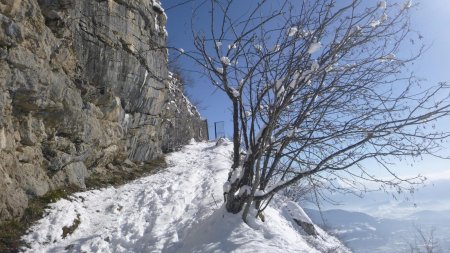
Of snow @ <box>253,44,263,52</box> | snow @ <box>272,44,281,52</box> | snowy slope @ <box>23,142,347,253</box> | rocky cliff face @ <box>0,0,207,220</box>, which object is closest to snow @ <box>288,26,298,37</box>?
snow @ <box>272,44,281,52</box>

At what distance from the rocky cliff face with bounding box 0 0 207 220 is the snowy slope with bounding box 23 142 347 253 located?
2.63ft

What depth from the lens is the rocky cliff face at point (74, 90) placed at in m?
7.80

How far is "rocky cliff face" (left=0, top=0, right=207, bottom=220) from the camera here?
780 centimetres

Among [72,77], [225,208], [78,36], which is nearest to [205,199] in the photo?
[225,208]

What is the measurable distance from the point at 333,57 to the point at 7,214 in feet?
20.7

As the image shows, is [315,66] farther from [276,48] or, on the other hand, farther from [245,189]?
[245,189]

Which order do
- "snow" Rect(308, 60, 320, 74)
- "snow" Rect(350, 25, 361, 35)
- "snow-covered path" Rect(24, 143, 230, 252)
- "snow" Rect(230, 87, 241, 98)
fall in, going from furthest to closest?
1. "snow-covered path" Rect(24, 143, 230, 252)
2. "snow" Rect(230, 87, 241, 98)
3. "snow" Rect(350, 25, 361, 35)
4. "snow" Rect(308, 60, 320, 74)

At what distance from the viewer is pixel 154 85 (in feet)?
54.1

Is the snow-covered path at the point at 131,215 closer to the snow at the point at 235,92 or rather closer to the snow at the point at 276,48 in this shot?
the snow at the point at 235,92

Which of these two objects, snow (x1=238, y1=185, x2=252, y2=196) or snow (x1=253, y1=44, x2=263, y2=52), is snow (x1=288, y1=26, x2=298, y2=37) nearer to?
snow (x1=253, y1=44, x2=263, y2=52)

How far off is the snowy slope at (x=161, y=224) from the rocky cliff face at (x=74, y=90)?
803 millimetres

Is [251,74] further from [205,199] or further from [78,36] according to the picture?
[78,36]

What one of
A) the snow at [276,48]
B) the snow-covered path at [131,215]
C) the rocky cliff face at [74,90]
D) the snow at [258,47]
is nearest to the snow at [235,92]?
the snow at [258,47]

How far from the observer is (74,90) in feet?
34.8
